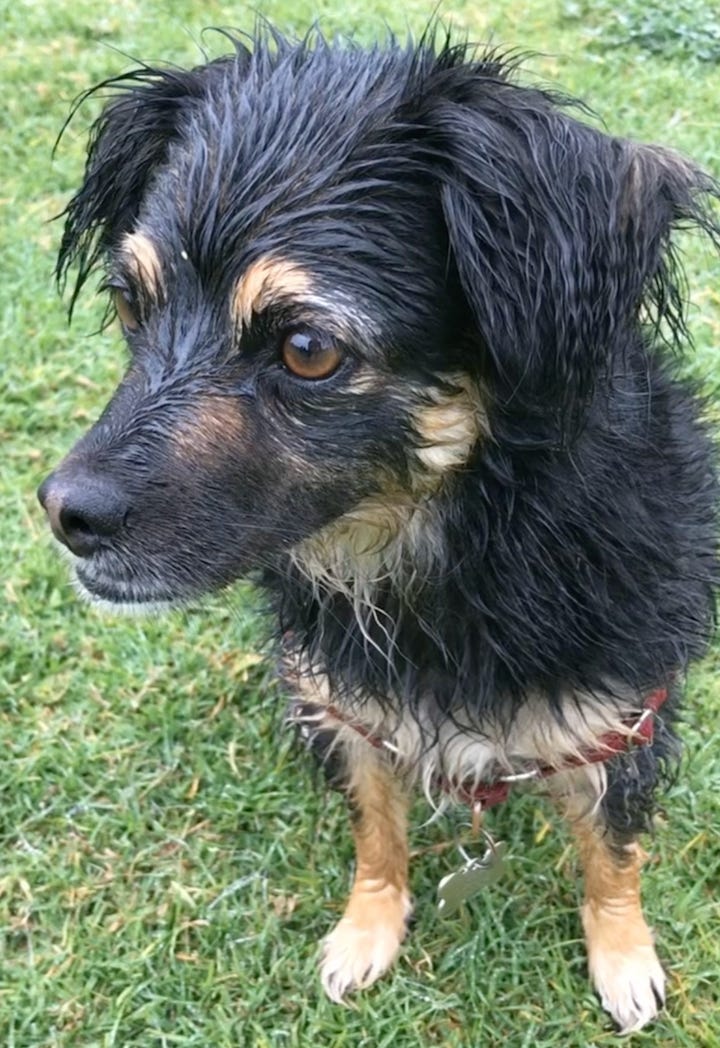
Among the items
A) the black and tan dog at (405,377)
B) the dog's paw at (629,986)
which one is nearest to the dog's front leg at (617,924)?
the dog's paw at (629,986)

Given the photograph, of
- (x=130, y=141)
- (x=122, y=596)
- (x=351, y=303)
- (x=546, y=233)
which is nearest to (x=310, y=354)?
(x=351, y=303)

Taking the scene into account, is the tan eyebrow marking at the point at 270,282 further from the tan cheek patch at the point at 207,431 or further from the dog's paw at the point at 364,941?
the dog's paw at the point at 364,941

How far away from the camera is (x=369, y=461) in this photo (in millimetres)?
1647

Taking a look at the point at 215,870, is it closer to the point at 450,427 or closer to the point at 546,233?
the point at 450,427

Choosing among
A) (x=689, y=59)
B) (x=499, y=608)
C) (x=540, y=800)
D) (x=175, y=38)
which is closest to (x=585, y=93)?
(x=689, y=59)

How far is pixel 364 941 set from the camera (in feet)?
7.97

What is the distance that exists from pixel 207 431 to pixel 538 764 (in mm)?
967

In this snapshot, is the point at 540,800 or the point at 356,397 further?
the point at 540,800

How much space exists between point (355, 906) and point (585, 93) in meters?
3.64

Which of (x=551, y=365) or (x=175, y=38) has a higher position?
(x=551, y=365)

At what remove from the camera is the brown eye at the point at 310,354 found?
1.55m

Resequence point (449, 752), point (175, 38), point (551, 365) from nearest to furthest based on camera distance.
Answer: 1. point (551, 365)
2. point (449, 752)
3. point (175, 38)

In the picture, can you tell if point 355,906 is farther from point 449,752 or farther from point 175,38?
point 175,38

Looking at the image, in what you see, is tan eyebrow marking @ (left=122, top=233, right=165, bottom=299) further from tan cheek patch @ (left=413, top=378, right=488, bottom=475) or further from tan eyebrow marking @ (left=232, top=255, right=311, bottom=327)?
tan cheek patch @ (left=413, top=378, right=488, bottom=475)
